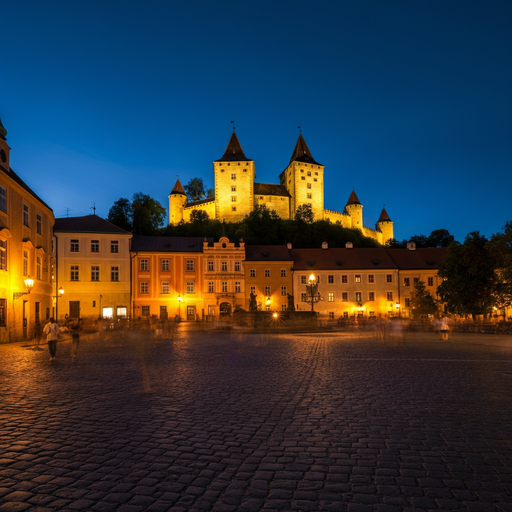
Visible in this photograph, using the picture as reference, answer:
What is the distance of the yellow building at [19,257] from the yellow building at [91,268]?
2108cm

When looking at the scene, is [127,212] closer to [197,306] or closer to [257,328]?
[197,306]

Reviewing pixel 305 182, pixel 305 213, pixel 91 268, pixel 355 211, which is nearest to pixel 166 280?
pixel 91 268

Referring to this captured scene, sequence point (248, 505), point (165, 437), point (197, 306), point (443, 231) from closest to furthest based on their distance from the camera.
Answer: point (248, 505), point (165, 437), point (197, 306), point (443, 231)

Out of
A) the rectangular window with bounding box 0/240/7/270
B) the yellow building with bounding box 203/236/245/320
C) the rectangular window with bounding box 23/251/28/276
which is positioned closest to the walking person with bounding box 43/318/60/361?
the rectangular window with bounding box 0/240/7/270

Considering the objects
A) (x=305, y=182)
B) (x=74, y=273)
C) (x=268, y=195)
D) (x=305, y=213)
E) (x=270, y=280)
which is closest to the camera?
(x=74, y=273)

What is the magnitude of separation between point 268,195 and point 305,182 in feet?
33.7

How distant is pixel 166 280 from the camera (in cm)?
6072

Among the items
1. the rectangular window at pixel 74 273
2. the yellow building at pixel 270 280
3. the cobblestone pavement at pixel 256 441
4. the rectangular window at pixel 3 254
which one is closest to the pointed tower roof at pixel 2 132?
the rectangular window at pixel 3 254

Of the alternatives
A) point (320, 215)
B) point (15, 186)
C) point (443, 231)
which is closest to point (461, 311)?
point (15, 186)

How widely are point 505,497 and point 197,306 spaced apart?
57.8 meters

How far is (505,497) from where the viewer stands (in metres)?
4.54

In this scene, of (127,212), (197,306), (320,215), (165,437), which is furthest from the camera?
(320,215)

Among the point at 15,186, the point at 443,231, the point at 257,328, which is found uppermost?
the point at 443,231

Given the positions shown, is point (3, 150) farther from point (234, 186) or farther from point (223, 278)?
point (234, 186)
